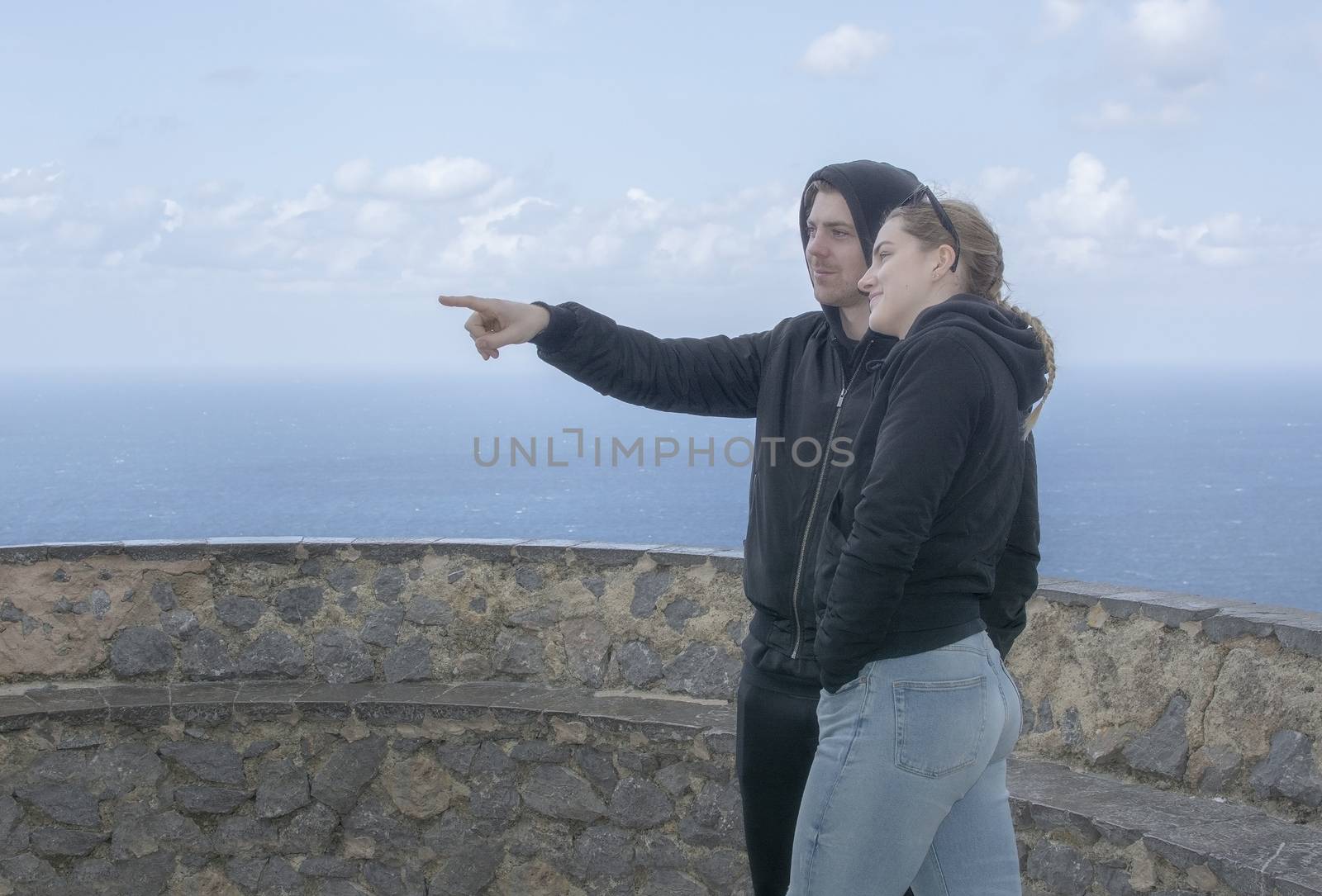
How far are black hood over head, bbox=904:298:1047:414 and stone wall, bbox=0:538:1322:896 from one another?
1.73 metres

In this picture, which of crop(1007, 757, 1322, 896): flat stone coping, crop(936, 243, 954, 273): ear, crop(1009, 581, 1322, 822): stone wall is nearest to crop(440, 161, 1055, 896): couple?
crop(936, 243, 954, 273): ear

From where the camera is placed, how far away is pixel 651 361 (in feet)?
8.26

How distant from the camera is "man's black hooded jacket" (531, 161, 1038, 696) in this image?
2092 millimetres

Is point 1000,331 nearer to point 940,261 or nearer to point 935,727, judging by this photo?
point 940,261

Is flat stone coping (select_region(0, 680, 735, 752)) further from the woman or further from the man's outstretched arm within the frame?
the woman

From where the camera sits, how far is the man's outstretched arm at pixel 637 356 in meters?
2.41

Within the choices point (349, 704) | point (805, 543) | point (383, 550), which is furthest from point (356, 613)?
point (805, 543)

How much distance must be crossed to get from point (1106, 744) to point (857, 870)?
193cm

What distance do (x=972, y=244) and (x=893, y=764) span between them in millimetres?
787

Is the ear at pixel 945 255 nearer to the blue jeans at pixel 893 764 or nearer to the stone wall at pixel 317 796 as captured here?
the blue jeans at pixel 893 764

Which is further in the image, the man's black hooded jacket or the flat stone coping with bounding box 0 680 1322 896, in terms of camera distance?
the flat stone coping with bounding box 0 680 1322 896

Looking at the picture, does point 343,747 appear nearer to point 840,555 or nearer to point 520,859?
point 520,859

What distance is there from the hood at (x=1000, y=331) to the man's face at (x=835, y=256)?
1.37ft

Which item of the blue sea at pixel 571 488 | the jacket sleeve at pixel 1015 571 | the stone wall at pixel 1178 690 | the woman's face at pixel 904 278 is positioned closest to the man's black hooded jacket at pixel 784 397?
the jacket sleeve at pixel 1015 571
